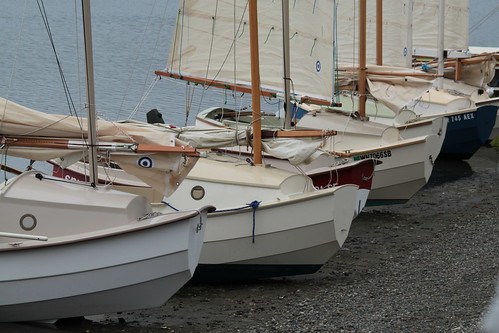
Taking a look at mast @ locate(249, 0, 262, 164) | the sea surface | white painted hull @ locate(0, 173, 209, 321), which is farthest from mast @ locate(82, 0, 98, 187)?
the sea surface

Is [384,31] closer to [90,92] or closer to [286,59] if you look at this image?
[286,59]

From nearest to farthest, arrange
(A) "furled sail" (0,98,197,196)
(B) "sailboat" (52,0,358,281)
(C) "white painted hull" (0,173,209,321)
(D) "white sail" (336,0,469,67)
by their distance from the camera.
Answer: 1. (C) "white painted hull" (0,173,209,321)
2. (A) "furled sail" (0,98,197,196)
3. (B) "sailboat" (52,0,358,281)
4. (D) "white sail" (336,0,469,67)

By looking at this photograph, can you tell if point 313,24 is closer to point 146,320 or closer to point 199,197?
point 199,197

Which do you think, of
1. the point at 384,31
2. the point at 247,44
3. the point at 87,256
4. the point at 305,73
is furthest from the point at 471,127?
the point at 87,256

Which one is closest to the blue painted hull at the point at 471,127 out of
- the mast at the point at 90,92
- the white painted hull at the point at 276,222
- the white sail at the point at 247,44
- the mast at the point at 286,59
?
the white sail at the point at 247,44

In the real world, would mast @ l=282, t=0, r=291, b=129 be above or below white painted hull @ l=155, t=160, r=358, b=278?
above

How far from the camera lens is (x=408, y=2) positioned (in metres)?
31.7

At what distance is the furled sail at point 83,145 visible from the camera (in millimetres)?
15203

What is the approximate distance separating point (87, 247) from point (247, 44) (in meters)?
9.78

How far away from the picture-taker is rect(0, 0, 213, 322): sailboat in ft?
46.0

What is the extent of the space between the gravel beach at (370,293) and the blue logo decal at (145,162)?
2.06m

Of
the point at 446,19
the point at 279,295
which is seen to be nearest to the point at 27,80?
the point at 446,19

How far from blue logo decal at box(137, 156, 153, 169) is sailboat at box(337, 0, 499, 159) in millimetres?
10274

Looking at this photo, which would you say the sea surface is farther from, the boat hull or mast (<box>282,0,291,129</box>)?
the boat hull
